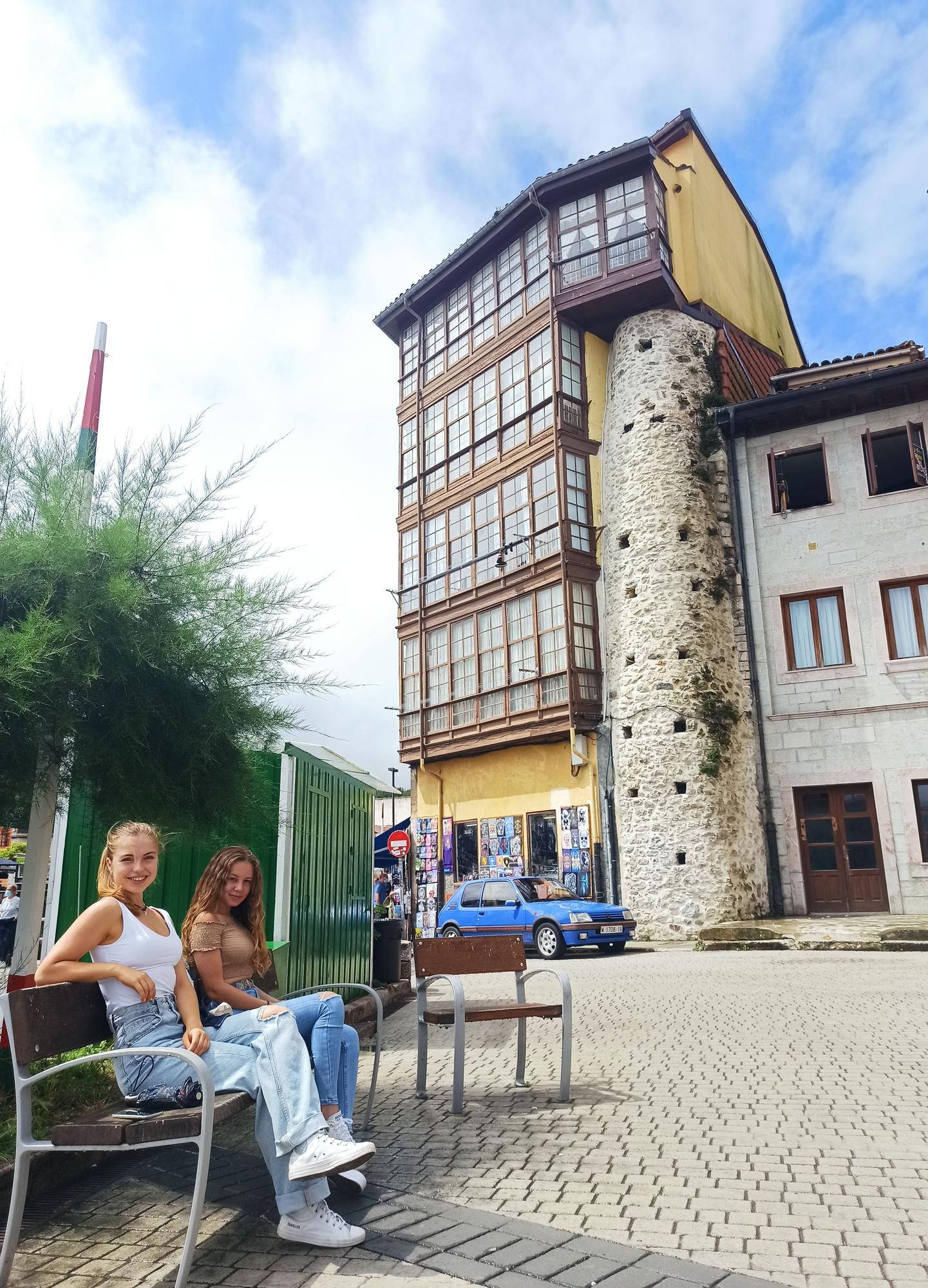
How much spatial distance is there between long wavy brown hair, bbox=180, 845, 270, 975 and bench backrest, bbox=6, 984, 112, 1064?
0.60m

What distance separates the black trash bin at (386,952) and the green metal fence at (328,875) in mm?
713

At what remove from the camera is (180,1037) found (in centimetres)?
397

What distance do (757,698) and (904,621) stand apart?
349 cm

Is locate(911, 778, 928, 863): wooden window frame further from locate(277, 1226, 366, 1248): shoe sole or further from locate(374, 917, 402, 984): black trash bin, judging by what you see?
locate(277, 1226, 366, 1248): shoe sole

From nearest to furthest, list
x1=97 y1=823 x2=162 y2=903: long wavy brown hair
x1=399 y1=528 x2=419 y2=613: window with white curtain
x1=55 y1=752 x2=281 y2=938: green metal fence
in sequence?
x1=97 y1=823 x2=162 y2=903: long wavy brown hair, x1=55 y1=752 x2=281 y2=938: green metal fence, x1=399 y1=528 x2=419 y2=613: window with white curtain

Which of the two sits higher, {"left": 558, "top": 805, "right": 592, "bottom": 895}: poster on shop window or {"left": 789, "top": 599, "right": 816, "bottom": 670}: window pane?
{"left": 789, "top": 599, "right": 816, "bottom": 670}: window pane

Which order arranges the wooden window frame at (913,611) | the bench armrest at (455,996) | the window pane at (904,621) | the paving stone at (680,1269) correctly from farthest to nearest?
the window pane at (904,621)
the wooden window frame at (913,611)
the bench armrest at (455,996)
the paving stone at (680,1269)

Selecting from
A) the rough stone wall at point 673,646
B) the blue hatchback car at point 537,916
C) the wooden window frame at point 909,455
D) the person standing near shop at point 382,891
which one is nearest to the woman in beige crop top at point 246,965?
the blue hatchback car at point 537,916

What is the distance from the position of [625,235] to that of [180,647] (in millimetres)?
23023

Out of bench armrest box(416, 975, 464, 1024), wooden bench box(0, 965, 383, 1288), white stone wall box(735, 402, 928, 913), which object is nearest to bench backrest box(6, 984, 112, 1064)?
wooden bench box(0, 965, 383, 1288)

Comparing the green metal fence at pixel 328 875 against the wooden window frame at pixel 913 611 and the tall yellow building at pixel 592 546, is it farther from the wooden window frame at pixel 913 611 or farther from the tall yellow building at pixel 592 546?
the wooden window frame at pixel 913 611

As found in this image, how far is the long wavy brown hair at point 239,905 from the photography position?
470 centimetres

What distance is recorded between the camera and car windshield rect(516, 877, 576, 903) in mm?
18891

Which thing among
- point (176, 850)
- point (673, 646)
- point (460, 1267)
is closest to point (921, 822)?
point (673, 646)
